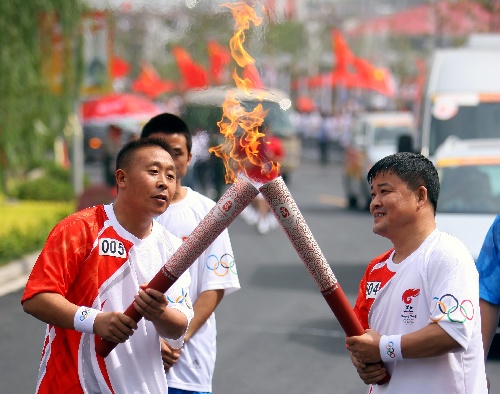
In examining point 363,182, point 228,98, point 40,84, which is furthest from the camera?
point 363,182

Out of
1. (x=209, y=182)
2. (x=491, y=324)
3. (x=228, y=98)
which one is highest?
(x=228, y=98)

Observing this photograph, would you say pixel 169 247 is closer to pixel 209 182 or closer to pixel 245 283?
pixel 245 283

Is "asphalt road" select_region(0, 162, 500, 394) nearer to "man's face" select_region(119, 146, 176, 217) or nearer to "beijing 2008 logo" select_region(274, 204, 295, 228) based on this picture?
"man's face" select_region(119, 146, 176, 217)

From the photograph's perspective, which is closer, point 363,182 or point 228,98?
point 228,98

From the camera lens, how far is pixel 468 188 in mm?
10297

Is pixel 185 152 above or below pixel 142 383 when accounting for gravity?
above

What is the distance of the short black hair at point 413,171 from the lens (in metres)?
3.67

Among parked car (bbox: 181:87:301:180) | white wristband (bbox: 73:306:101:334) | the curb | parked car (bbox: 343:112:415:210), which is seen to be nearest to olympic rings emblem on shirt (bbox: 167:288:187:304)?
white wristband (bbox: 73:306:101:334)

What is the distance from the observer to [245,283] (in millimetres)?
12414

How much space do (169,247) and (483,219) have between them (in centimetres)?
616

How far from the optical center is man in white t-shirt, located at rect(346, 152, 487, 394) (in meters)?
3.46

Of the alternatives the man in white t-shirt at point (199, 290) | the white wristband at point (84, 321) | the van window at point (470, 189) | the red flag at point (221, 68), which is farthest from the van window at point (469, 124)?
the white wristband at point (84, 321)

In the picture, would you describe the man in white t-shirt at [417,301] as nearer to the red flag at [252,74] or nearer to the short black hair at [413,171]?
the short black hair at [413,171]

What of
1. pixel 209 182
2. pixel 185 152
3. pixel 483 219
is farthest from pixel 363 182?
pixel 185 152
